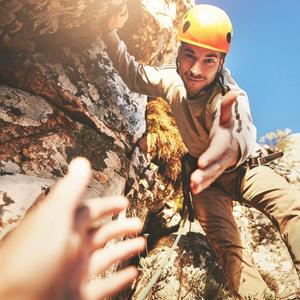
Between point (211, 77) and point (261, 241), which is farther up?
point (211, 77)

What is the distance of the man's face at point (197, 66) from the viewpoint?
3592 mm

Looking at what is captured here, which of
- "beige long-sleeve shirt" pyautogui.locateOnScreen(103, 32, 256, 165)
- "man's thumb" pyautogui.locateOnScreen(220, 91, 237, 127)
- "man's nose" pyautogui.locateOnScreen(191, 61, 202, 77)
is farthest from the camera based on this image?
"man's nose" pyautogui.locateOnScreen(191, 61, 202, 77)

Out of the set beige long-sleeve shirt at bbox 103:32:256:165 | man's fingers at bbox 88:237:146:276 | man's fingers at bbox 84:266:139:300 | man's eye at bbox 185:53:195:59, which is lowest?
man's fingers at bbox 84:266:139:300

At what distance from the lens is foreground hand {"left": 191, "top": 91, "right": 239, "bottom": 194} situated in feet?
6.01

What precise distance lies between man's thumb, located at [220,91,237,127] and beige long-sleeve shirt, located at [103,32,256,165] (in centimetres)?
91

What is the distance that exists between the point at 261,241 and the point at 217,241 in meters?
2.09

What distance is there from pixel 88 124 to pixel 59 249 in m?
2.63

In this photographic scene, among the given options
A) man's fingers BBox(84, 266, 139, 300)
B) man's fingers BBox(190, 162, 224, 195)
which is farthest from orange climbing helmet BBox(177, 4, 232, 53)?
man's fingers BBox(84, 266, 139, 300)

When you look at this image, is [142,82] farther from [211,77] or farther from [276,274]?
[276,274]

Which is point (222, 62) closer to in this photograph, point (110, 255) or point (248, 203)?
point (248, 203)

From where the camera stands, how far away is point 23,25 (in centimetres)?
299

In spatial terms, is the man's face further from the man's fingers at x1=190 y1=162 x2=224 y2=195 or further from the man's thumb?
the man's fingers at x1=190 y1=162 x2=224 y2=195

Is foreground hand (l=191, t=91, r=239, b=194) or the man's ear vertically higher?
the man's ear

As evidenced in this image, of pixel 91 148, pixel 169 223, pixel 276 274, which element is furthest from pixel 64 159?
pixel 276 274
